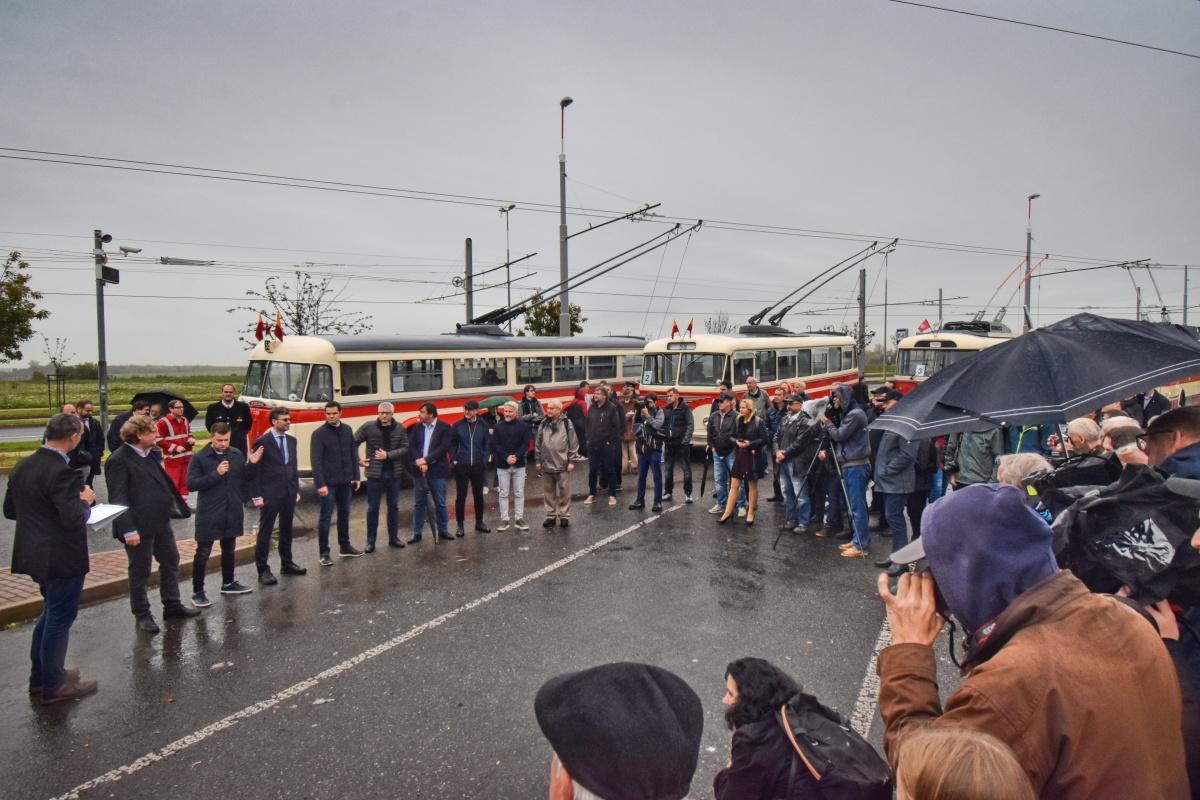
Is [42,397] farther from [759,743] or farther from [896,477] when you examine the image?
[759,743]

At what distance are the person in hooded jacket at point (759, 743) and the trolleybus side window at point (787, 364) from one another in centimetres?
1487

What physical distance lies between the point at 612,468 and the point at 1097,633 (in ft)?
31.7

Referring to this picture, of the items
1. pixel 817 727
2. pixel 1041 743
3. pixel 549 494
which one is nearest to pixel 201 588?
pixel 549 494

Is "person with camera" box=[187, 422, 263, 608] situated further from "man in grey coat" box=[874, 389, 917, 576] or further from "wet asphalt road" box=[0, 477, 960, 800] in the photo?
"man in grey coat" box=[874, 389, 917, 576]

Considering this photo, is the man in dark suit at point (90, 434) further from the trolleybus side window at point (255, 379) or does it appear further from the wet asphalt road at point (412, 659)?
the wet asphalt road at point (412, 659)

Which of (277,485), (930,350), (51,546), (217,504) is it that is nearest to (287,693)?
(51,546)

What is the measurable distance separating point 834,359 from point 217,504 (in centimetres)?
1681

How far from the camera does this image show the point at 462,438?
9.12 metres

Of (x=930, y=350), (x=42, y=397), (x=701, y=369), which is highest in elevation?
(x=930, y=350)

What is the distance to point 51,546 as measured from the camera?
461cm

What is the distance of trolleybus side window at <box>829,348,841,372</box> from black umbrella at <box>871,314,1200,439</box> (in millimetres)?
15977

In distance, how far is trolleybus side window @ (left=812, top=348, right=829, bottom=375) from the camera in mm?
18406

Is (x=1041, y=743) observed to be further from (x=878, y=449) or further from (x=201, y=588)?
(x=201, y=588)

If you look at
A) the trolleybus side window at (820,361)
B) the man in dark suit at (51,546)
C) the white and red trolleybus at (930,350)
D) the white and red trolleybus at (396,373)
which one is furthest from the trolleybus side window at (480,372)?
the white and red trolleybus at (930,350)
